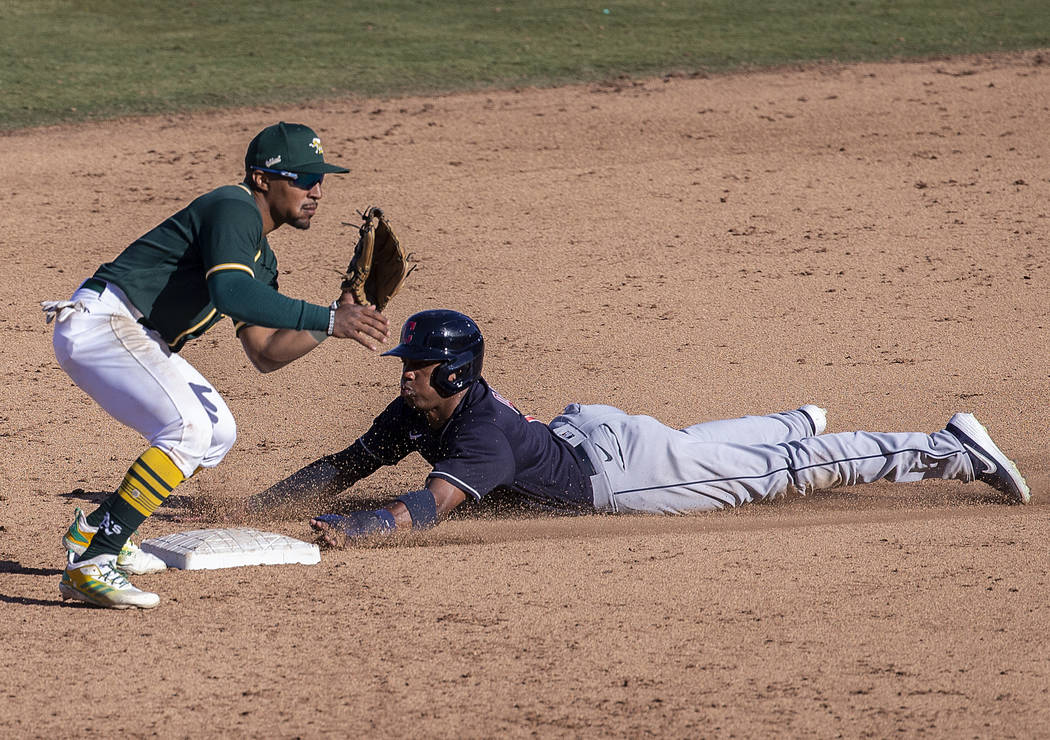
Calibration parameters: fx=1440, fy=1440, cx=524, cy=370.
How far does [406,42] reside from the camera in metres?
14.0

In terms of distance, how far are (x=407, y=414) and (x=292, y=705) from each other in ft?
6.10

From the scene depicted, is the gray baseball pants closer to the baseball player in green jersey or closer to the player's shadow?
the baseball player in green jersey

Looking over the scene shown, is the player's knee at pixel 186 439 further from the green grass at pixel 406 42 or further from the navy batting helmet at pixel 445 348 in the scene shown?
the green grass at pixel 406 42

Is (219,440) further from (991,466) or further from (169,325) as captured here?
(991,466)

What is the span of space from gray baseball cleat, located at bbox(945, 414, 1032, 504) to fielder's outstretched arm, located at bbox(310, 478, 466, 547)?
2.23 meters

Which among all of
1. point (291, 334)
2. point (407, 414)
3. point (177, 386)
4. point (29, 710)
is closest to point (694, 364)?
point (407, 414)

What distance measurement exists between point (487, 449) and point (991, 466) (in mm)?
2121

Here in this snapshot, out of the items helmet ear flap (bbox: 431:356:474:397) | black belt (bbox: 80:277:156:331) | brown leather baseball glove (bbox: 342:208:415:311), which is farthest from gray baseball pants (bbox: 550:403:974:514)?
black belt (bbox: 80:277:156:331)

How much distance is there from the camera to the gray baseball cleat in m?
5.90

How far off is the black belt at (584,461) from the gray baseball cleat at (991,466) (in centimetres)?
A: 155

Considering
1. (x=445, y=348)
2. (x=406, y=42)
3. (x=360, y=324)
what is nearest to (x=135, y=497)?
(x=360, y=324)

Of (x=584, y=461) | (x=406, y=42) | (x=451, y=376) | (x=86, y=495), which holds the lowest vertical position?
(x=86, y=495)

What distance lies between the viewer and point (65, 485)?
626cm

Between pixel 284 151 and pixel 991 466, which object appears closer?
pixel 284 151
